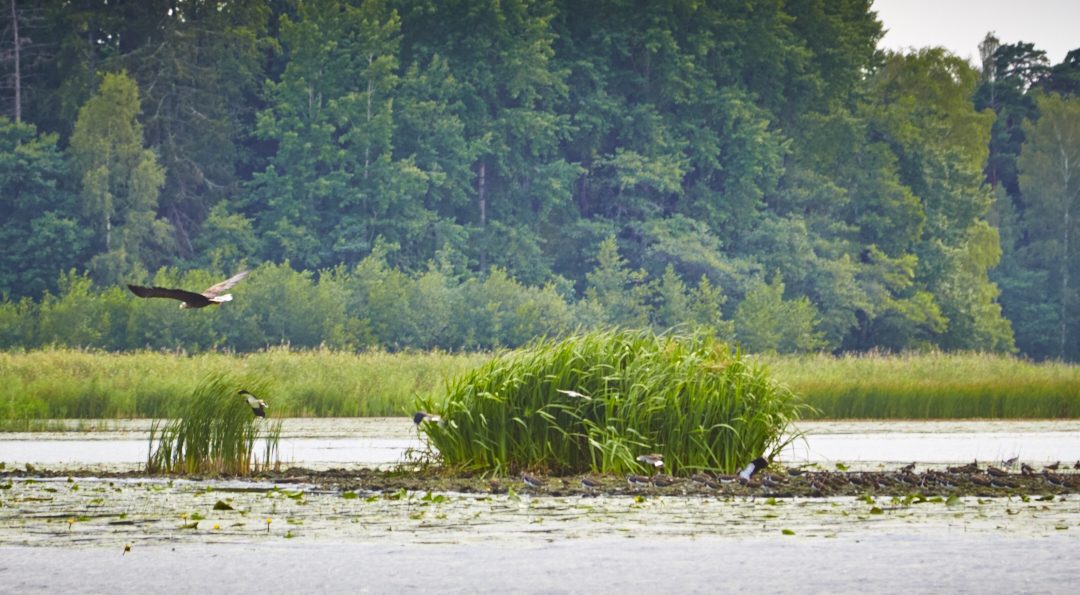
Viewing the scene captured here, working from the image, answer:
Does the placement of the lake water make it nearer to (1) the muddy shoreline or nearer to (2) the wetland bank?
(2) the wetland bank

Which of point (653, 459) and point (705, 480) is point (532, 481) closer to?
point (653, 459)

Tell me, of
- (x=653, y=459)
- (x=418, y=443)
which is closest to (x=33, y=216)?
(x=418, y=443)

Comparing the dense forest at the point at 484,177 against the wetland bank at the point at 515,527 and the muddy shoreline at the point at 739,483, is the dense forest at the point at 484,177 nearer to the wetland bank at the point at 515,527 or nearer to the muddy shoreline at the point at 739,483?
the muddy shoreline at the point at 739,483

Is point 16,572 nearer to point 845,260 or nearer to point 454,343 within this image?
point 454,343

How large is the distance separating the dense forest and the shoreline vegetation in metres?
14.8

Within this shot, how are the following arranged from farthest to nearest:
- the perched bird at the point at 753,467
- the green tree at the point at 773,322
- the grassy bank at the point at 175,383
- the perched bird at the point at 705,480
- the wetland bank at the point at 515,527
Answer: the green tree at the point at 773,322 → the grassy bank at the point at 175,383 → the perched bird at the point at 753,467 → the perched bird at the point at 705,480 → the wetland bank at the point at 515,527

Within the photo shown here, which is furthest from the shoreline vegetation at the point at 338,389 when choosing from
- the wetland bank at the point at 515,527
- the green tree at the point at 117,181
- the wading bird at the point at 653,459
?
the green tree at the point at 117,181

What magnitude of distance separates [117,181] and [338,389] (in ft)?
74.2

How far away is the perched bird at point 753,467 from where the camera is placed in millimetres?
10922

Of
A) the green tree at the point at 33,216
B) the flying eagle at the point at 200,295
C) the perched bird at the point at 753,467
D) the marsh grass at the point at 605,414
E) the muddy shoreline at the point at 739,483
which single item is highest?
the green tree at the point at 33,216

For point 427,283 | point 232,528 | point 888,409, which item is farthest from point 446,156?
point 232,528

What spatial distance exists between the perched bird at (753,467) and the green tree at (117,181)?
34.5 m

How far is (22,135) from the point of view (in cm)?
4553

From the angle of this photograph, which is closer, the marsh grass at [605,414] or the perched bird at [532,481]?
the perched bird at [532,481]
